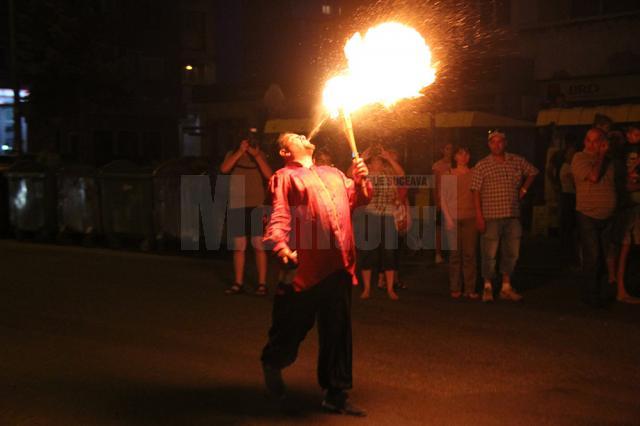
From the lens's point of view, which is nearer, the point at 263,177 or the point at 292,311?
the point at 292,311

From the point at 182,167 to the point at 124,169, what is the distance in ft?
4.25

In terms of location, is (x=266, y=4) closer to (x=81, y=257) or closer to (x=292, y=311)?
(x=81, y=257)

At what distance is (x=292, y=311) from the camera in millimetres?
5566

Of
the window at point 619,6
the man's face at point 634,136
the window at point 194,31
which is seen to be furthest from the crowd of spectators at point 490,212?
the window at point 194,31

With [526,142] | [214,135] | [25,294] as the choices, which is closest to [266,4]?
[214,135]

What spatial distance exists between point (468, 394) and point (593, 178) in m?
3.78

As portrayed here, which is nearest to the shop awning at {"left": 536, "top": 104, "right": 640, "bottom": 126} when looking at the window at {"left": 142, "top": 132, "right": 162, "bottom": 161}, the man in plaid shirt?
the man in plaid shirt

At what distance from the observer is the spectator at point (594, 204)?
8.96 meters

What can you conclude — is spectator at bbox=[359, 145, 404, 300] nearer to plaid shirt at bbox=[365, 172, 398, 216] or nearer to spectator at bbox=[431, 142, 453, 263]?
plaid shirt at bbox=[365, 172, 398, 216]

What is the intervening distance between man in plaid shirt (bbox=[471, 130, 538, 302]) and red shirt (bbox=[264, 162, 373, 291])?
3989mm

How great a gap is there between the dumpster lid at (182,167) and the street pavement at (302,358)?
3.69m

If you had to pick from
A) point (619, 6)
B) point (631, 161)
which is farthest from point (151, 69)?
point (631, 161)

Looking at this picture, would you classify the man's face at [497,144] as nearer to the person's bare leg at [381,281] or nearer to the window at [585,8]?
the person's bare leg at [381,281]

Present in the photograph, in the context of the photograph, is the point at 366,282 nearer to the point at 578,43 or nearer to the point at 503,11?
the point at 578,43
